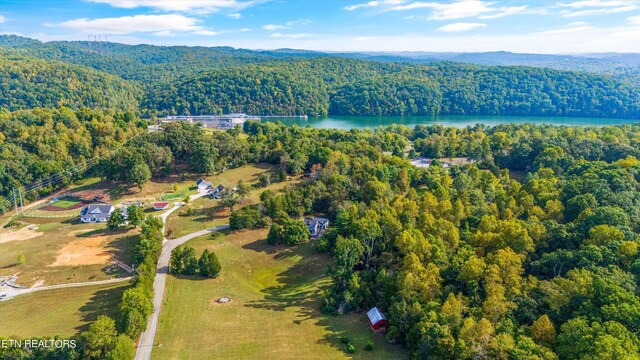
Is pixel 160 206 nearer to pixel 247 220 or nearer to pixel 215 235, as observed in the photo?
pixel 215 235

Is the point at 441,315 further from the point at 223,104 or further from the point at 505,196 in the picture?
the point at 223,104

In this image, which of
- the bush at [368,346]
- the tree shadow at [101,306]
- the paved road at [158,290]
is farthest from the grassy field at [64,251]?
the bush at [368,346]

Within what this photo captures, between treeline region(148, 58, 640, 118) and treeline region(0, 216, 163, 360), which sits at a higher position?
treeline region(148, 58, 640, 118)

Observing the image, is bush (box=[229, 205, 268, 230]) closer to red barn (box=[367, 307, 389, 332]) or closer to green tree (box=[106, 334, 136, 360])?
red barn (box=[367, 307, 389, 332])

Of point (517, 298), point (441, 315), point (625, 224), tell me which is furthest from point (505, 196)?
point (441, 315)

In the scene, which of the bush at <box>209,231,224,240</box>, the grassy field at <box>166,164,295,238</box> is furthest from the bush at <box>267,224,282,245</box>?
the grassy field at <box>166,164,295,238</box>

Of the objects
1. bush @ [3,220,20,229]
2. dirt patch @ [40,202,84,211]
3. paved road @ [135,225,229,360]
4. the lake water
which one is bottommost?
paved road @ [135,225,229,360]

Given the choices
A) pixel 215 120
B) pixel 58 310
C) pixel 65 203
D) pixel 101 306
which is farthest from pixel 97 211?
pixel 215 120
